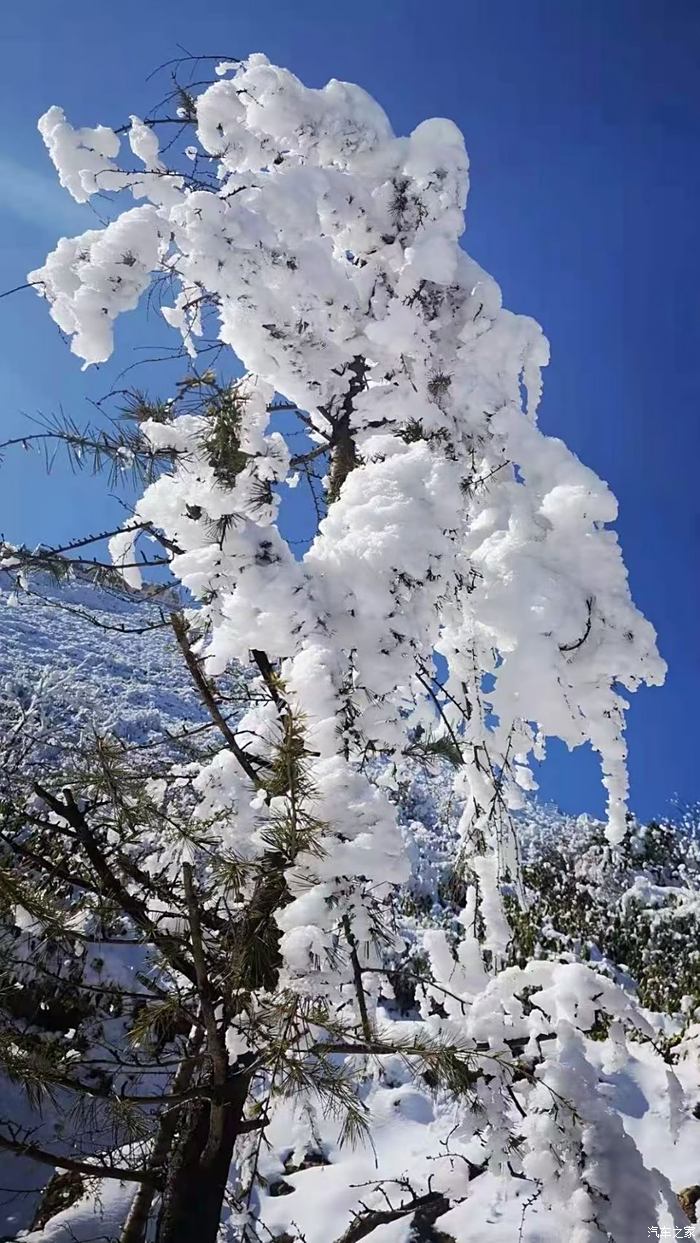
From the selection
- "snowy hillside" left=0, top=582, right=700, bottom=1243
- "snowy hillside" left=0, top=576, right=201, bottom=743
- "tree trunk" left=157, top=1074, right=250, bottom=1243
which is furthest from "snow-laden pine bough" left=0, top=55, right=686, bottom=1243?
"snowy hillside" left=0, top=576, right=201, bottom=743

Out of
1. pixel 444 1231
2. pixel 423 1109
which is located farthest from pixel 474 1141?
pixel 423 1109

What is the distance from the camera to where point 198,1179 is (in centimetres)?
191

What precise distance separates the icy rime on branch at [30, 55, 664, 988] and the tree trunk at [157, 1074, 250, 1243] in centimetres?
94

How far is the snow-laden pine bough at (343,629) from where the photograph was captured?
1667 mm

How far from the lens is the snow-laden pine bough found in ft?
5.47

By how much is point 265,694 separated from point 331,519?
861 millimetres

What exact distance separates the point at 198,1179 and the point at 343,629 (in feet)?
5.47

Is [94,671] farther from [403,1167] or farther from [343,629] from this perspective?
[343,629]

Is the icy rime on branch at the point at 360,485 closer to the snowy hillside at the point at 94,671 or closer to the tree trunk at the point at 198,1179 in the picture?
the tree trunk at the point at 198,1179

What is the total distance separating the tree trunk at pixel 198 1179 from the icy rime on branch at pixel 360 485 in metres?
0.94

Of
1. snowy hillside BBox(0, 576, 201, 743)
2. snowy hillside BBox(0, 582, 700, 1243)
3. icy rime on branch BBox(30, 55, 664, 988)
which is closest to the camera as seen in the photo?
icy rime on branch BBox(30, 55, 664, 988)

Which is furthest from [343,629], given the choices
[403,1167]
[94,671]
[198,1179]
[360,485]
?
[94,671]

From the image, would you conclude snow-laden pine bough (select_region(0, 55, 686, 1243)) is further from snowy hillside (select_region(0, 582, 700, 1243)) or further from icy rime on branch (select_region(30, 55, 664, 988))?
snowy hillside (select_region(0, 582, 700, 1243))

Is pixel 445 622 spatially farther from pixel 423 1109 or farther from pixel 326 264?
pixel 423 1109
